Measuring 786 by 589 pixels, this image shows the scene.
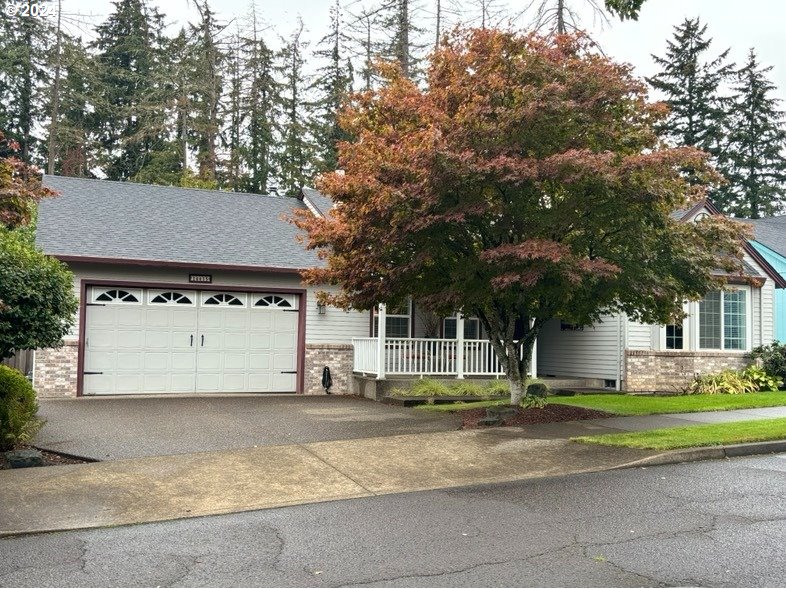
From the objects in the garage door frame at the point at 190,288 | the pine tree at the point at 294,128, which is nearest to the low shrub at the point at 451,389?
the garage door frame at the point at 190,288

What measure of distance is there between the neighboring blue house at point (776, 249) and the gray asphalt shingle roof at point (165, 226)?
1313 centimetres

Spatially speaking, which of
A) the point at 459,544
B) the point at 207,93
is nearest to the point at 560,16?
the point at 459,544

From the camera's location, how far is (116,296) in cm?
1555

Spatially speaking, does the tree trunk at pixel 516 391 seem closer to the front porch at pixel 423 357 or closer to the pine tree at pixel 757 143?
the front porch at pixel 423 357

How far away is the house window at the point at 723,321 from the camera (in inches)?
712

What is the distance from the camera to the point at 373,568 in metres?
4.82

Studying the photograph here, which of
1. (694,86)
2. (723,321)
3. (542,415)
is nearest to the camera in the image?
(542,415)

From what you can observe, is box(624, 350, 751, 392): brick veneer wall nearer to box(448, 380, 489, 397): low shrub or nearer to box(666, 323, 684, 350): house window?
box(666, 323, 684, 350): house window

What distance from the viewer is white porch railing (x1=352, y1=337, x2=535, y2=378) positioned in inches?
640

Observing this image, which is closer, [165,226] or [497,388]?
[497,388]

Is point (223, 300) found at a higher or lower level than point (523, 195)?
lower

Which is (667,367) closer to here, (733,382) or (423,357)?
(733,382)

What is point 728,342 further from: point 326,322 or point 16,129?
point 16,129

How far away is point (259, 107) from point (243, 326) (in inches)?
869
